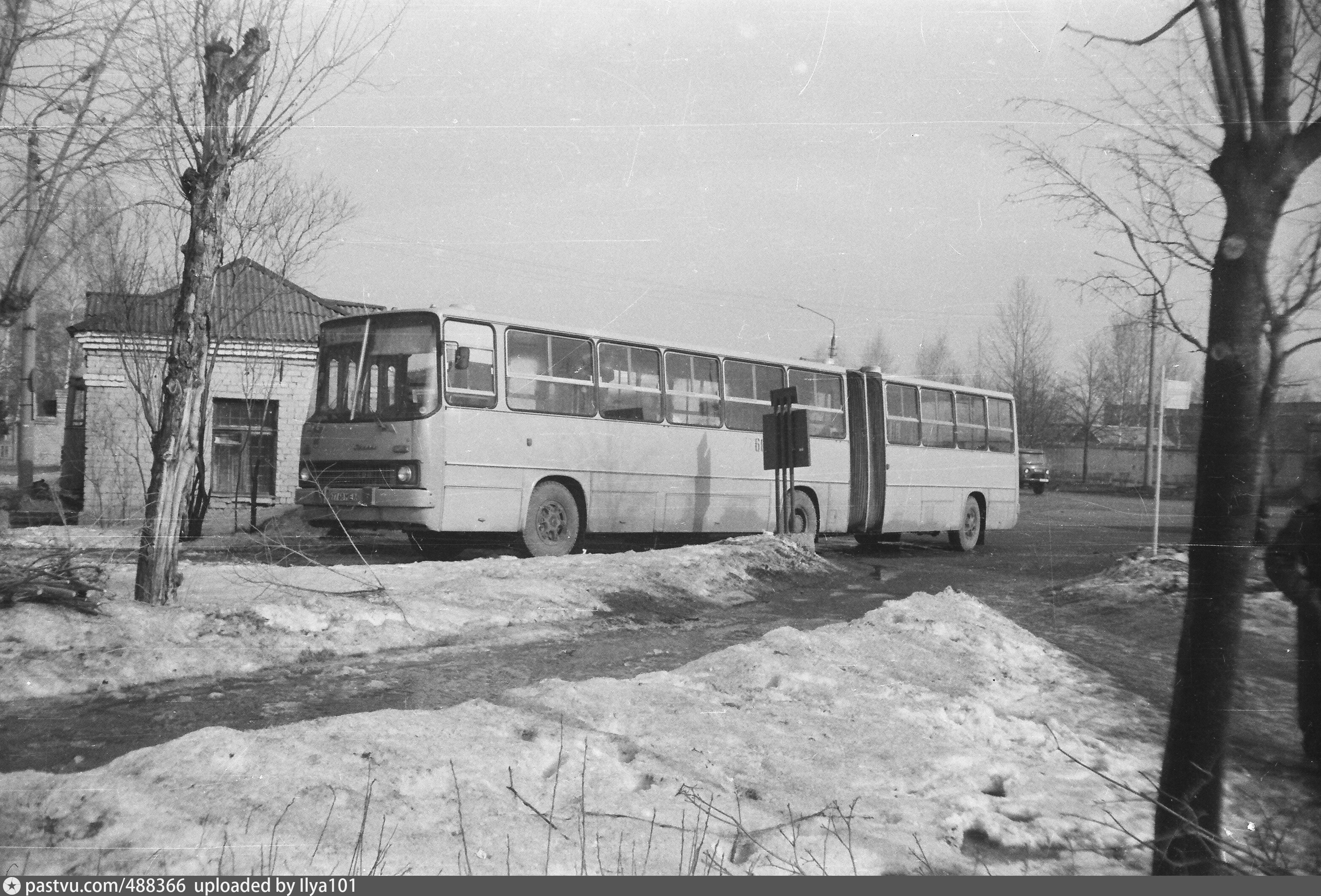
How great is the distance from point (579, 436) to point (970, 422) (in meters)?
7.74

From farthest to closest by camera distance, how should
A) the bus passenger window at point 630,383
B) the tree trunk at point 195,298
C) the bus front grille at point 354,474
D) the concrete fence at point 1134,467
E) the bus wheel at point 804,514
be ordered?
the bus wheel at point 804,514 < the bus passenger window at point 630,383 < the bus front grille at point 354,474 < the tree trunk at point 195,298 < the concrete fence at point 1134,467

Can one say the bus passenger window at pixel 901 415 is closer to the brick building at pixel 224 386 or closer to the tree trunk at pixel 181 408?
the brick building at pixel 224 386

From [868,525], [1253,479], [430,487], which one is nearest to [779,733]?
[1253,479]

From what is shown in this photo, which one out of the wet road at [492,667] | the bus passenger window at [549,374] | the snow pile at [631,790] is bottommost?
the wet road at [492,667]

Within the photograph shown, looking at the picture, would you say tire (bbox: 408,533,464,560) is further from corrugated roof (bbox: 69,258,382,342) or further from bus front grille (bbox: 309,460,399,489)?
corrugated roof (bbox: 69,258,382,342)

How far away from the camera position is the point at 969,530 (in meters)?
17.5

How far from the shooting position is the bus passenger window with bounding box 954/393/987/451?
16531 millimetres

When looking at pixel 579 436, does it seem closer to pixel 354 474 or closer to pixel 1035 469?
pixel 354 474

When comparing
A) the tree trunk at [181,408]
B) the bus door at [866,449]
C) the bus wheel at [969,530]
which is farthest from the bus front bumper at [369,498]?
the bus wheel at [969,530]

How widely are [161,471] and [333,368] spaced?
5.08 meters

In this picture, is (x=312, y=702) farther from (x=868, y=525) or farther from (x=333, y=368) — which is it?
(x=868, y=525)

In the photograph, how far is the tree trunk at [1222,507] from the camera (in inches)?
121

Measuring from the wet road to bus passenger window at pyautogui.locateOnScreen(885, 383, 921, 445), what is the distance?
213 inches

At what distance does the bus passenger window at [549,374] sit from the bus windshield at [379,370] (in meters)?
0.97
